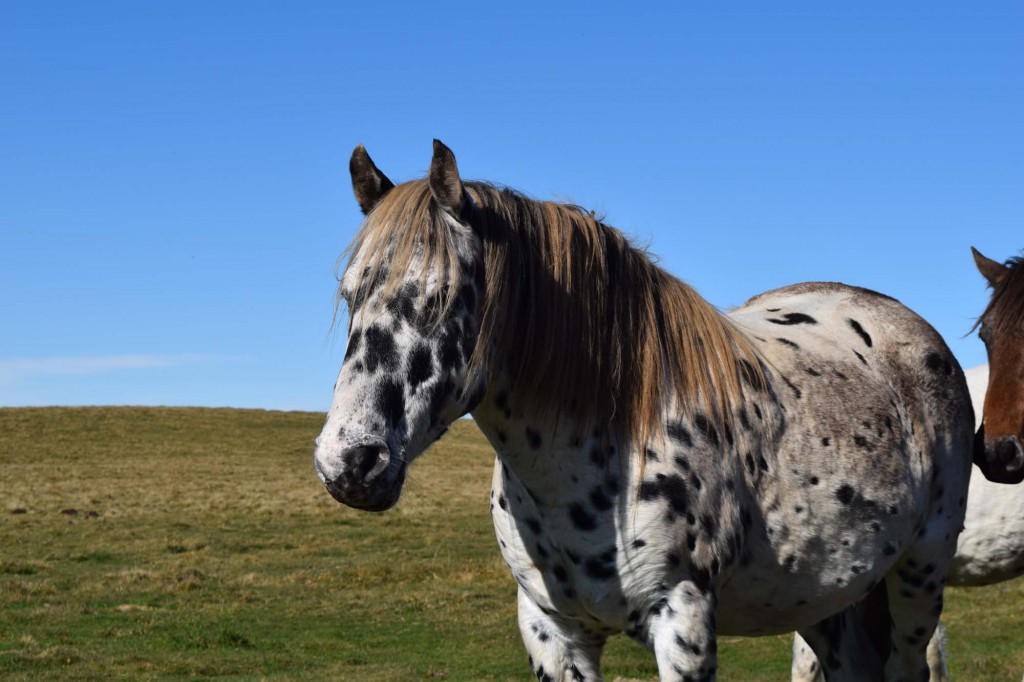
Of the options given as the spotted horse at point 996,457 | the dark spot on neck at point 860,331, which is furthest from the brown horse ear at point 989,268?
the dark spot on neck at point 860,331

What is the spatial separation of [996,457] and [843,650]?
1.15 meters

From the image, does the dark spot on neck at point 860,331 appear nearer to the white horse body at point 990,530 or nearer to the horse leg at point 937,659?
the white horse body at point 990,530

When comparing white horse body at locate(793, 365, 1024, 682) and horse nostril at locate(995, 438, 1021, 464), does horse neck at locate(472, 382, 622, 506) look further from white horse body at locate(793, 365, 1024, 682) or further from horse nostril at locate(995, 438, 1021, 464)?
white horse body at locate(793, 365, 1024, 682)

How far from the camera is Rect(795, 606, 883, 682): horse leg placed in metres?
5.05

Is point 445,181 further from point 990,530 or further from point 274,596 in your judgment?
point 274,596

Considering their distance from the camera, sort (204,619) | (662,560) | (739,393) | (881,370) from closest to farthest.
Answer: (662,560), (739,393), (881,370), (204,619)

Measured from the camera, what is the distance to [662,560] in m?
3.57

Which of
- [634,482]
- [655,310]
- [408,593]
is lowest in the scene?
[408,593]

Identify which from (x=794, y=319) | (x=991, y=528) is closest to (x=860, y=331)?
(x=794, y=319)

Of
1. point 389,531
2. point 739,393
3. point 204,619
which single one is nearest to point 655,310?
point 739,393

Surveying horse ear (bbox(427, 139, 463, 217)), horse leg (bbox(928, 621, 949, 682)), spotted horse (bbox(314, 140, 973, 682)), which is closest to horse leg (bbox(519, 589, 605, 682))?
spotted horse (bbox(314, 140, 973, 682))

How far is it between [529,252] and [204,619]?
10954 millimetres

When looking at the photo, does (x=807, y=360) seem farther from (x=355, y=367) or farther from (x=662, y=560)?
(x=355, y=367)

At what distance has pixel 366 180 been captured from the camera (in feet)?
12.0
